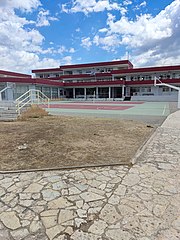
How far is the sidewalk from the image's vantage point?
2342 millimetres

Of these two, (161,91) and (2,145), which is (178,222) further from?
(161,91)

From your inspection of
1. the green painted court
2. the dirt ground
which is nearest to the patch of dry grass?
the green painted court

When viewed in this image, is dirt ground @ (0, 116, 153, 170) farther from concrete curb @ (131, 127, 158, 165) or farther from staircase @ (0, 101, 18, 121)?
staircase @ (0, 101, 18, 121)

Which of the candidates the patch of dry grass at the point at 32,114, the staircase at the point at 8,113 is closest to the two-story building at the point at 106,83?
the staircase at the point at 8,113

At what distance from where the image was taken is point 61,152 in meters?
5.26

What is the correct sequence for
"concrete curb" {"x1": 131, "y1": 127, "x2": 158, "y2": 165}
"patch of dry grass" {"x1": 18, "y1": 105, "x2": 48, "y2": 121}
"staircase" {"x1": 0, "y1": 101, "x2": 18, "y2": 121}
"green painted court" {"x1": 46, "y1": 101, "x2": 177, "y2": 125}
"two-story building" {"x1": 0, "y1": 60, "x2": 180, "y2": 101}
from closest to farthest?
"concrete curb" {"x1": 131, "y1": 127, "x2": 158, "y2": 165} < "patch of dry grass" {"x1": 18, "y1": 105, "x2": 48, "y2": 121} < "staircase" {"x1": 0, "y1": 101, "x2": 18, "y2": 121} < "green painted court" {"x1": 46, "y1": 101, "x2": 177, "y2": 125} < "two-story building" {"x1": 0, "y1": 60, "x2": 180, "y2": 101}

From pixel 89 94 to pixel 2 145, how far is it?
4571cm

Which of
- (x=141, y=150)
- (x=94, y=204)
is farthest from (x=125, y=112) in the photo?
(x=94, y=204)

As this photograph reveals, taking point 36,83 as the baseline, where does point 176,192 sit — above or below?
below

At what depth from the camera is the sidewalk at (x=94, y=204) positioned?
234 cm

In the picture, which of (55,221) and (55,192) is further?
(55,192)

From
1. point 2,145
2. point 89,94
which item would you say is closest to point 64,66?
point 89,94

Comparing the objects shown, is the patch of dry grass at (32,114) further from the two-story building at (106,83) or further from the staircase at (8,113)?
the two-story building at (106,83)

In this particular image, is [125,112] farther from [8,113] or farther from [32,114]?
[8,113]
